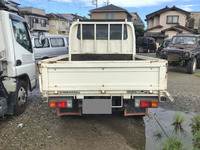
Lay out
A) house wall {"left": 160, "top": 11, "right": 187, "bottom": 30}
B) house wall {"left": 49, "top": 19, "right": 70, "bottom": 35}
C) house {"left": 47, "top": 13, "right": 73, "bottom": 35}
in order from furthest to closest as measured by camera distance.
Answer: house wall {"left": 49, "top": 19, "right": 70, "bottom": 35} → house {"left": 47, "top": 13, "right": 73, "bottom": 35} → house wall {"left": 160, "top": 11, "right": 187, "bottom": 30}

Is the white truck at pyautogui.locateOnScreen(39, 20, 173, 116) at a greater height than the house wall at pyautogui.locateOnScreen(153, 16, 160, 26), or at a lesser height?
lesser

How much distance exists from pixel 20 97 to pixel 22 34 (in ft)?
4.95

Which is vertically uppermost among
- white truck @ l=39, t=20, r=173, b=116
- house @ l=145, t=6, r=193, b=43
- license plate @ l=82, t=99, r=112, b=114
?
house @ l=145, t=6, r=193, b=43

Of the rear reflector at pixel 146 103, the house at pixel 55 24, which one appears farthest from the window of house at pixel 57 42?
the house at pixel 55 24

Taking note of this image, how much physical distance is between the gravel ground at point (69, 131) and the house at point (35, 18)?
3706cm

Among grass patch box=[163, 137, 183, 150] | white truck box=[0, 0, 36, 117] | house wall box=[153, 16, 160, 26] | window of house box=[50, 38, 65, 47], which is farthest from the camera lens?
house wall box=[153, 16, 160, 26]

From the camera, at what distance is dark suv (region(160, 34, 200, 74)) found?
9398mm

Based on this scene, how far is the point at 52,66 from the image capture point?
10.0 feet

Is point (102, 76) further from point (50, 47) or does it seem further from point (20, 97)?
point (50, 47)

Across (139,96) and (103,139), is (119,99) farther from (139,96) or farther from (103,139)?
(103,139)

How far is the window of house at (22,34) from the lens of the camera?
13.3 feet

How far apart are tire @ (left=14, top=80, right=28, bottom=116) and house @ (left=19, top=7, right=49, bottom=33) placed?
120ft

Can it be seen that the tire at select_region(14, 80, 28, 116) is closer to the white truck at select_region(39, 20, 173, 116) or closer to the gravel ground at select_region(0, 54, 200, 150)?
the gravel ground at select_region(0, 54, 200, 150)

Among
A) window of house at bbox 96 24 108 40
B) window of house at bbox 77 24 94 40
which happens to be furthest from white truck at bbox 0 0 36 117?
window of house at bbox 96 24 108 40
